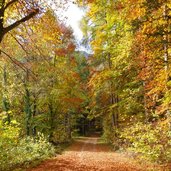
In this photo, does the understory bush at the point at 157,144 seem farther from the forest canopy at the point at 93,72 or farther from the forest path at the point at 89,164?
the forest path at the point at 89,164

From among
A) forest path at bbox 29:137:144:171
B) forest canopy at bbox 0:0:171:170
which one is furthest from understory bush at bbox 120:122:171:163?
forest path at bbox 29:137:144:171

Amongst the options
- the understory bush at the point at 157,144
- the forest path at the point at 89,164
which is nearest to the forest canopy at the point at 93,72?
the understory bush at the point at 157,144

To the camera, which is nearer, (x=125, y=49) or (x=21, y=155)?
(x=21, y=155)

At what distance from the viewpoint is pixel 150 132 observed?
12.5 meters

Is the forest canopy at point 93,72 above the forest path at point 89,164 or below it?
above

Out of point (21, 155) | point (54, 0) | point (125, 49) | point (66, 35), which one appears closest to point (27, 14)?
point (54, 0)

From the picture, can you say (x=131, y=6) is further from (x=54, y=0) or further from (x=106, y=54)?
(x=106, y=54)

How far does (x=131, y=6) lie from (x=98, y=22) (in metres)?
11.1

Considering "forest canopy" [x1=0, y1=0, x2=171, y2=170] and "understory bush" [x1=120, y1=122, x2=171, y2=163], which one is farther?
"understory bush" [x1=120, y1=122, x2=171, y2=163]

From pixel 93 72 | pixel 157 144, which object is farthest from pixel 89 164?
pixel 93 72

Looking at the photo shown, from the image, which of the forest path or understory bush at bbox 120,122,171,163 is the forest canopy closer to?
understory bush at bbox 120,122,171,163

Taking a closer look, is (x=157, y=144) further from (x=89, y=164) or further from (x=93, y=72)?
(x=93, y=72)

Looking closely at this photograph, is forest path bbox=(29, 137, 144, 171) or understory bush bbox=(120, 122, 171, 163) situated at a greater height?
understory bush bbox=(120, 122, 171, 163)

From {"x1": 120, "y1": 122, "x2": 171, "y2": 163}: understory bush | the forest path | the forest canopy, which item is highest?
the forest canopy
